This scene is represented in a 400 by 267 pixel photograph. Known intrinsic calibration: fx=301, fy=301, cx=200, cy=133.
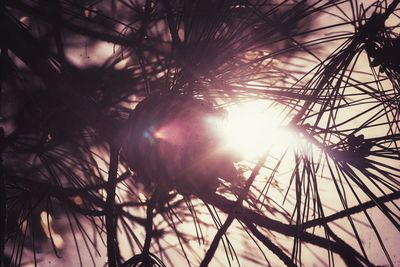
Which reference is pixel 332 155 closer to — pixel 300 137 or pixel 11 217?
→ pixel 300 137

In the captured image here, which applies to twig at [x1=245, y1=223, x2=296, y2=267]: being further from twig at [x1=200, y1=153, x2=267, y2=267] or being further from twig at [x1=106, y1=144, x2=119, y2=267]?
twig at [x1=106, y1=144, x2=119, y2=267]

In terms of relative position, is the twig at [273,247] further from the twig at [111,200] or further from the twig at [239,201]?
the twig at [111,200]

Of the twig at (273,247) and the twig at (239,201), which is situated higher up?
the twig at (239,201)

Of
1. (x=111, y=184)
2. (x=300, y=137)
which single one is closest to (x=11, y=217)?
(x=111, y=184)

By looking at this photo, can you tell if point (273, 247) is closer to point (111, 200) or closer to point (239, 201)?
point (239, 201)

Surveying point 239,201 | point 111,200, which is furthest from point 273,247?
point 111,200

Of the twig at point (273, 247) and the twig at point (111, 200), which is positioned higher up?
the twig at point (111, 200)

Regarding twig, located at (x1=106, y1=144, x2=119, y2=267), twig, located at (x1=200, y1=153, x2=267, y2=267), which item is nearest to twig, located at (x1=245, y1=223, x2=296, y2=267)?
twig, located at (x1=200, y1=153, x2=267, y2=267)

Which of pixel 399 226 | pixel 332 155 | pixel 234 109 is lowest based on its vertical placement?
pixel 399 226

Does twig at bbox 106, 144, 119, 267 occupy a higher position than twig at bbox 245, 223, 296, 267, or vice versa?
twig at bbox 106, 144, 119, 267

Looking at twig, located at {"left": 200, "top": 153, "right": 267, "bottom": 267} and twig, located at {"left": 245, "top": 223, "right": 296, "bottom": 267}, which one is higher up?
twig, located at {"left": 200, "top": 153, "right": 267, "bottom": 267}

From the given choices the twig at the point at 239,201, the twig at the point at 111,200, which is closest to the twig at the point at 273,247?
the twig at the point at 239,201
